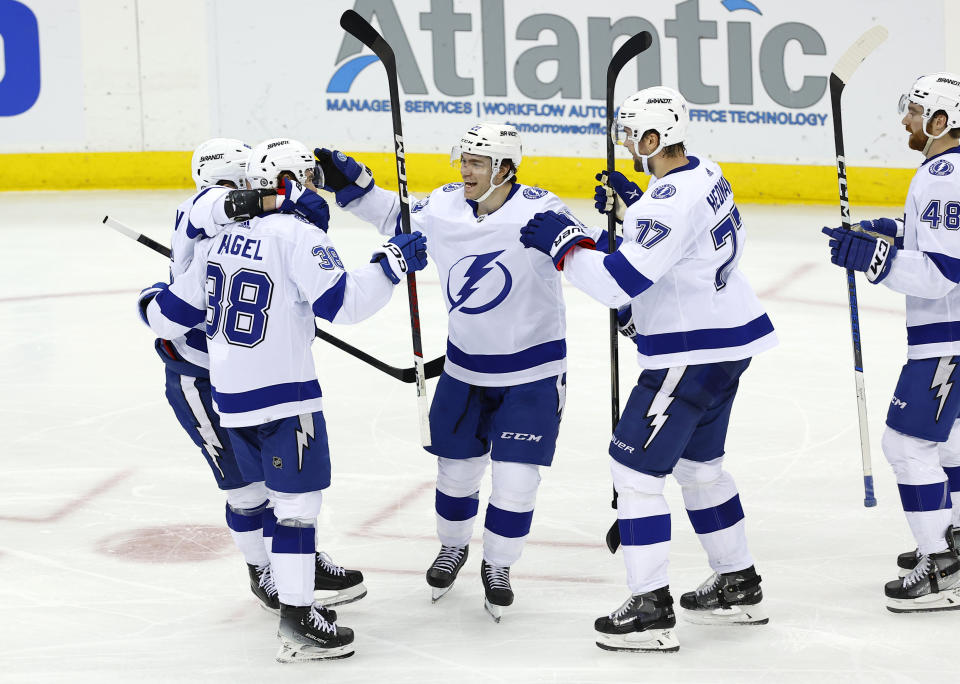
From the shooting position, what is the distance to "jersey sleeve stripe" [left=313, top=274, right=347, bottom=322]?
3.43 meters

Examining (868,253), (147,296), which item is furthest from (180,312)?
(868,253)

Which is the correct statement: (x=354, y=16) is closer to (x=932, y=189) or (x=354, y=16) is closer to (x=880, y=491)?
(x=932, y=189)

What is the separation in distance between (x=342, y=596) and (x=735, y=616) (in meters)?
1.12

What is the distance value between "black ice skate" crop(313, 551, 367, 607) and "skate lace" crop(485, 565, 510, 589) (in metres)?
0.40

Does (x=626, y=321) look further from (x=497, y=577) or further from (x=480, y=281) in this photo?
(x=497, y=577)

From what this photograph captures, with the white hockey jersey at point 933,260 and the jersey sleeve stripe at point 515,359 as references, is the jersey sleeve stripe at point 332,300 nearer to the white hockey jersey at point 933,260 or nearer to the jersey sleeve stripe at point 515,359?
the jersey sleeve stripe at point 515,359

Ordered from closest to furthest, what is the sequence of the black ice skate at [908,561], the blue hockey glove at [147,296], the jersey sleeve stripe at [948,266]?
1. the jersey sleeve stripe at [948,266]
2. the blue hockey glove at [147,296]
3. the black ice skate at [908,561]

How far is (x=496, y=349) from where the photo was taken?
12.9 feet

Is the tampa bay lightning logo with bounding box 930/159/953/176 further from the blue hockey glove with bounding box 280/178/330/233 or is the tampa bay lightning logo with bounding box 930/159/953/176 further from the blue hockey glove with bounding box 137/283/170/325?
the blue hockey glove with bounding box 137/283/170/325

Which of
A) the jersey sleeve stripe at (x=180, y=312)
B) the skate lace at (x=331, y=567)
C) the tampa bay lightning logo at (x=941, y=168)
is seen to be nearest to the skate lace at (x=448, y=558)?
the skate lace at (x=331, y=567)

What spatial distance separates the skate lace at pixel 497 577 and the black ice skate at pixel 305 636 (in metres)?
0.49

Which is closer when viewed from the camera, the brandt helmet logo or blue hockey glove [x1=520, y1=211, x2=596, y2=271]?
blue hockey glove [x1=520, y1=211, x2=596, y2=271]

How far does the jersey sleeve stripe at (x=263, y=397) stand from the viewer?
3508 millimetres

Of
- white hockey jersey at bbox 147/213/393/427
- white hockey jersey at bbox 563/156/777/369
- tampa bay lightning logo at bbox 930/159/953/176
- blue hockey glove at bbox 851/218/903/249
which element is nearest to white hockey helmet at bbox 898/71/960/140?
tampa bay lightning logo at bbox 930/159/953/176
